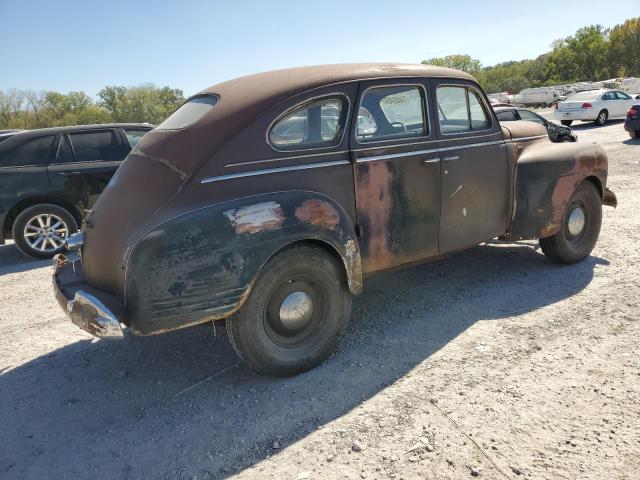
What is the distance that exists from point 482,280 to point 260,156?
110 inches

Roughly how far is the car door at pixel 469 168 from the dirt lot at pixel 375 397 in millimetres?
668

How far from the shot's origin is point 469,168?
4176 millimetres

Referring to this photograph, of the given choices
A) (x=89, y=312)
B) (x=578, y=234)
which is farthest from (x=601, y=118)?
(x=89, y=312)

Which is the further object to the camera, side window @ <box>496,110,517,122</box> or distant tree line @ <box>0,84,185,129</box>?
distant tree line @ <box>0,84,185,129</box>

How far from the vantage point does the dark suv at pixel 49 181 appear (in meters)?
6.55

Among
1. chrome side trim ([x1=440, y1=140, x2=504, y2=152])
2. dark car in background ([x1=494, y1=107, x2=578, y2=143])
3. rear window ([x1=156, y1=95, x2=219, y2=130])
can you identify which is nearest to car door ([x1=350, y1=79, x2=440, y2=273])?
chrome side trim ([x1=440, y1=140, x2=504, y2=152])

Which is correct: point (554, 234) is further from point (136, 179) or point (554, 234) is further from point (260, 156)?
point (136, 179)

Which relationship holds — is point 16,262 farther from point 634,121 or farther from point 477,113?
point 634,121

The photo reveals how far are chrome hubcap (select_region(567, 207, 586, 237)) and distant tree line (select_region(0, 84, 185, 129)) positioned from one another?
45.8 meters

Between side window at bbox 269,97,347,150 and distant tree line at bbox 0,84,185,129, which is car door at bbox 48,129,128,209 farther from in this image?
distant tree line at bbox 0,84,185,129

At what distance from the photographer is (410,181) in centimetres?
377

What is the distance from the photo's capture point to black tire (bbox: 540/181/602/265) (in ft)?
16.3

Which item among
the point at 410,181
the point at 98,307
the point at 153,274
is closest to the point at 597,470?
the point at 410,181

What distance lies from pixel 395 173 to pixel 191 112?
1541mm
